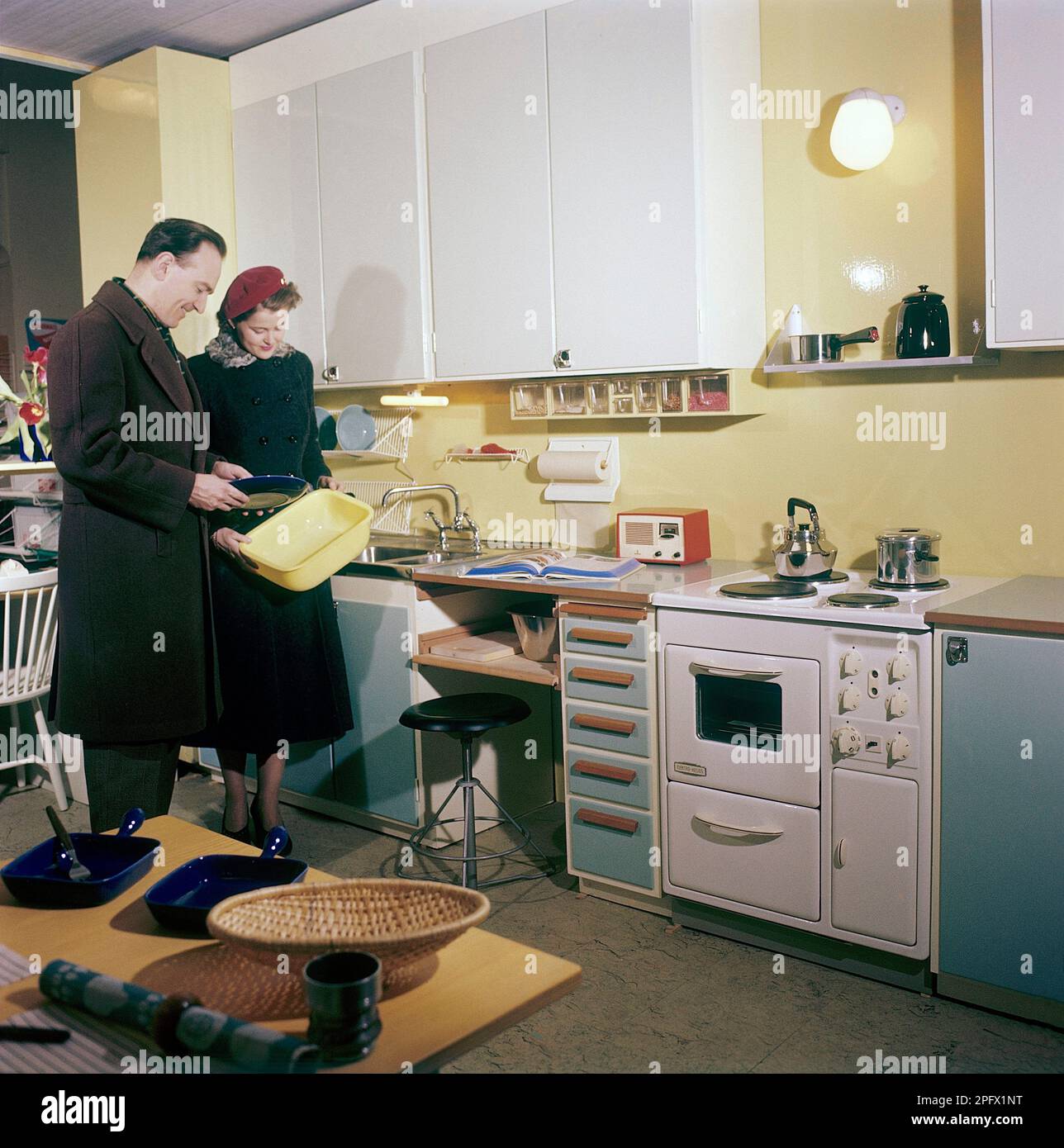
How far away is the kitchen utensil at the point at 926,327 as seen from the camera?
9.79ft

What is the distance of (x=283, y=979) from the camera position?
1257mm

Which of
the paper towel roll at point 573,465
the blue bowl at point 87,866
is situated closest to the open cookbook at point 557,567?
the paper towel roll at point 573,465

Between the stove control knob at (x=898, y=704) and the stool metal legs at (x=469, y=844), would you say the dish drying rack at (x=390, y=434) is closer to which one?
the stool metal legs at (x=469, y=844)

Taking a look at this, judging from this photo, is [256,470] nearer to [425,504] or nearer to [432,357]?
[432,357]

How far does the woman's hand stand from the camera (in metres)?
3.16

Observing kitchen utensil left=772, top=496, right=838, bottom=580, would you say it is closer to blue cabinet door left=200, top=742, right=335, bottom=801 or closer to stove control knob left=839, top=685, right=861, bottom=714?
stove control knob left=839, top=685, right=861, bottom=714

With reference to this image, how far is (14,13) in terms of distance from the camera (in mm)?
4242

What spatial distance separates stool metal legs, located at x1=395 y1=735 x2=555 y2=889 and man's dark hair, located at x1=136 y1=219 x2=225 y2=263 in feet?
4.84

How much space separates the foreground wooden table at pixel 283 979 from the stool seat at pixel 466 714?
1.67m

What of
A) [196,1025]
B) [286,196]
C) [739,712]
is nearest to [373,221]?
[286,196]

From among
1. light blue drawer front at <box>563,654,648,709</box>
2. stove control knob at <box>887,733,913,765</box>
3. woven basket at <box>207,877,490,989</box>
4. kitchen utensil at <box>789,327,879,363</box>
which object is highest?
kitchen utensil at <box>789,327,879,363</box>

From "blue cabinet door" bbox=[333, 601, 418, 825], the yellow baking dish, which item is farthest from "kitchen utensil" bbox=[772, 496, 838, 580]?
"blue cabinet door" bbox=[333, 601, 418, 825]
